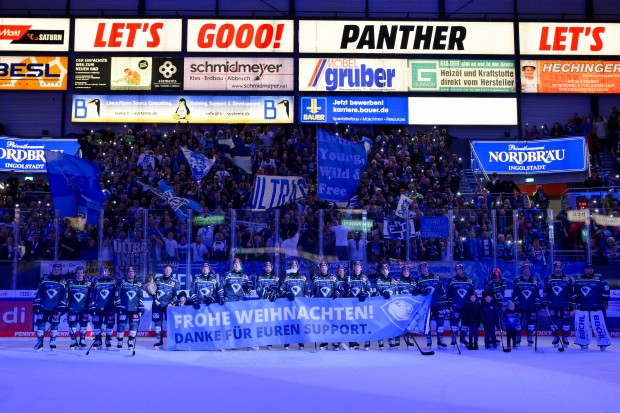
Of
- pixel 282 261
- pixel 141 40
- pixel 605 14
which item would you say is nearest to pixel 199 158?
pixel 282 261

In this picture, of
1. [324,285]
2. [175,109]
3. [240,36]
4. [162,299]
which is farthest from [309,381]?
[240,36]

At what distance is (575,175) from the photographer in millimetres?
29125

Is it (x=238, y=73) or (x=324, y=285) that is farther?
(x=238, y=73)

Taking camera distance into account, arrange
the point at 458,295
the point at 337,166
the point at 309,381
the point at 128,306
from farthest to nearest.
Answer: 1. the point at 337,166
2. the point at 458,295
3. the point at 128,306
4. the point at 309,381

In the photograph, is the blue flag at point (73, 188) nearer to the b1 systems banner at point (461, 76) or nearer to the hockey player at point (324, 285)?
the hockey player at point (324, 285)

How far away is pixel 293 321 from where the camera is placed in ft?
51.5

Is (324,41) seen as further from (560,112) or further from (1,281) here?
(1,281)

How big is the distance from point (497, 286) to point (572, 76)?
705 inches

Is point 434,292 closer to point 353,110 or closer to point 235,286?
point 235,286

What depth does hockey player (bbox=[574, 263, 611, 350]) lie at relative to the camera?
1678 cm

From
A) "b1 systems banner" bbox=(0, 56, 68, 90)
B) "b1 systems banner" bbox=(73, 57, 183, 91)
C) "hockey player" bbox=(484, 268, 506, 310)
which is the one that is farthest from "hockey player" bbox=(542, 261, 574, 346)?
"b1 systems banner" bbox=(0, 56, 68, 90)

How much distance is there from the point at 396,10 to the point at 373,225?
16402 millimetres

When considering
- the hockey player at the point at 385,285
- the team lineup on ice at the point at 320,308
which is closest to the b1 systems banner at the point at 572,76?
the team lineup on ice at the point at 320,308

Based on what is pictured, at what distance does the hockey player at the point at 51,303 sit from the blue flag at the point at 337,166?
7313 millimetres
